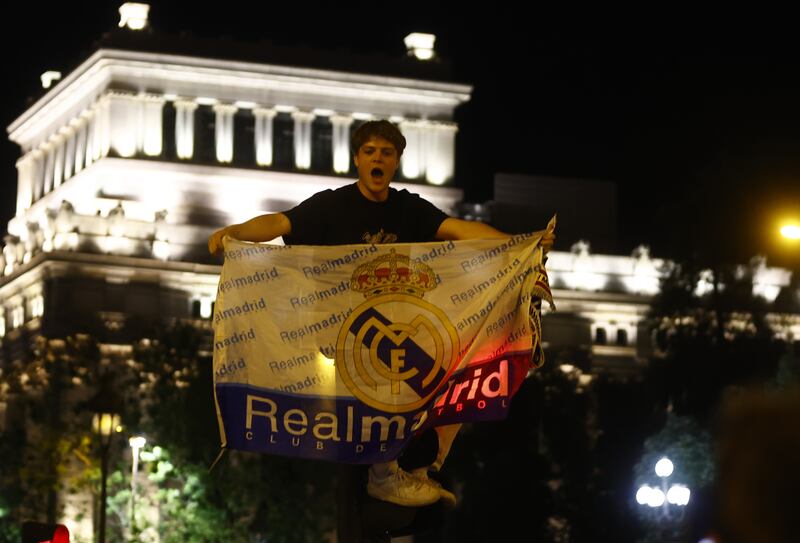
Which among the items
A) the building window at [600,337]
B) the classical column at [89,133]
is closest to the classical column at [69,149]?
the classical column at [89,133]

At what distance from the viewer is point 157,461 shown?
87.4 meters

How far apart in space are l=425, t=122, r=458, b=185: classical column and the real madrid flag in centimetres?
11843

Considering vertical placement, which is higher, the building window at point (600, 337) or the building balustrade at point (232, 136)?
the building balustrade at point (232, 136)

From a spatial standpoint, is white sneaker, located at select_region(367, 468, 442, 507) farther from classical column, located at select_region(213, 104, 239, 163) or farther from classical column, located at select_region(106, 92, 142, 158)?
classical column, located at select_region(213, 104, 239, 163)

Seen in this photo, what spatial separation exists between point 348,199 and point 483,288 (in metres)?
0.71

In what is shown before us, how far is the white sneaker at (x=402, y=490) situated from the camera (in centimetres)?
1055

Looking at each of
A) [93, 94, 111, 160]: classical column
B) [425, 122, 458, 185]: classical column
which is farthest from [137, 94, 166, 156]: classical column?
[425, 122, 458, 185]: classical column

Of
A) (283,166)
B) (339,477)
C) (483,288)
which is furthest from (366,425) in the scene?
(283,166)

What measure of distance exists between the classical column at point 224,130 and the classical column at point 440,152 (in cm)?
1010

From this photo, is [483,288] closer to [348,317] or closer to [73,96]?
[348,317]

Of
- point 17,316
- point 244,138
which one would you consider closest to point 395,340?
point 17,316

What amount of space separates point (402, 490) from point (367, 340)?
2.22 ft

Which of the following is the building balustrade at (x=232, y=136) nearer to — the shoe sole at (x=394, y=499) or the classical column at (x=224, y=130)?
the classical column at (x=224, y=130)

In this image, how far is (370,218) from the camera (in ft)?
37.1
